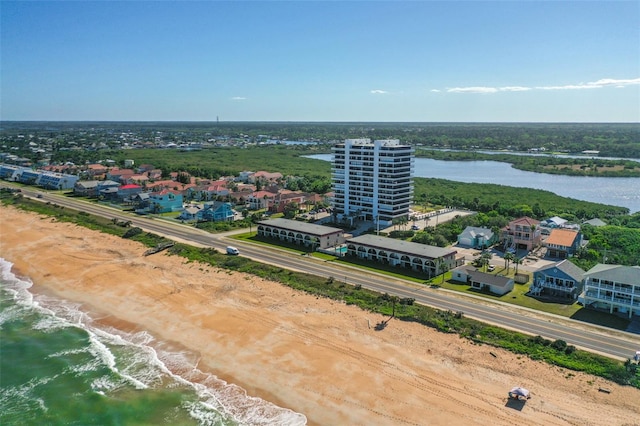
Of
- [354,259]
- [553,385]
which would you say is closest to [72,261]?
[354,259]

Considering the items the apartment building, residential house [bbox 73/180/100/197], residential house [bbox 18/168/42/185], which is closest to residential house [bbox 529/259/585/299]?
the apartment building

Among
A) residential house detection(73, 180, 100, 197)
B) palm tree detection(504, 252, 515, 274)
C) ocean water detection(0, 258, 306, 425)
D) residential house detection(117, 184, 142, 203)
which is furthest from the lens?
residential house detection(73, 180, 100, 197)

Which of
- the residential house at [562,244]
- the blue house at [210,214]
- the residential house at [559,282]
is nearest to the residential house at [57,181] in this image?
the blue house at [210,214]

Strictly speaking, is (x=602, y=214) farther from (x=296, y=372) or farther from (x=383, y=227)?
(x=296, y=372)

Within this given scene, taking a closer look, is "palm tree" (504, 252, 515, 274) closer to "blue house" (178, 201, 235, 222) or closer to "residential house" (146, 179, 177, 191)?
"blue house" (178, 201, 235, 222)

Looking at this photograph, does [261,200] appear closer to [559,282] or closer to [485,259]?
[485,259]

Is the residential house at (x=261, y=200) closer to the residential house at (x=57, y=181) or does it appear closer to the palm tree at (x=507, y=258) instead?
the palm tree at (x=507, y=258)
